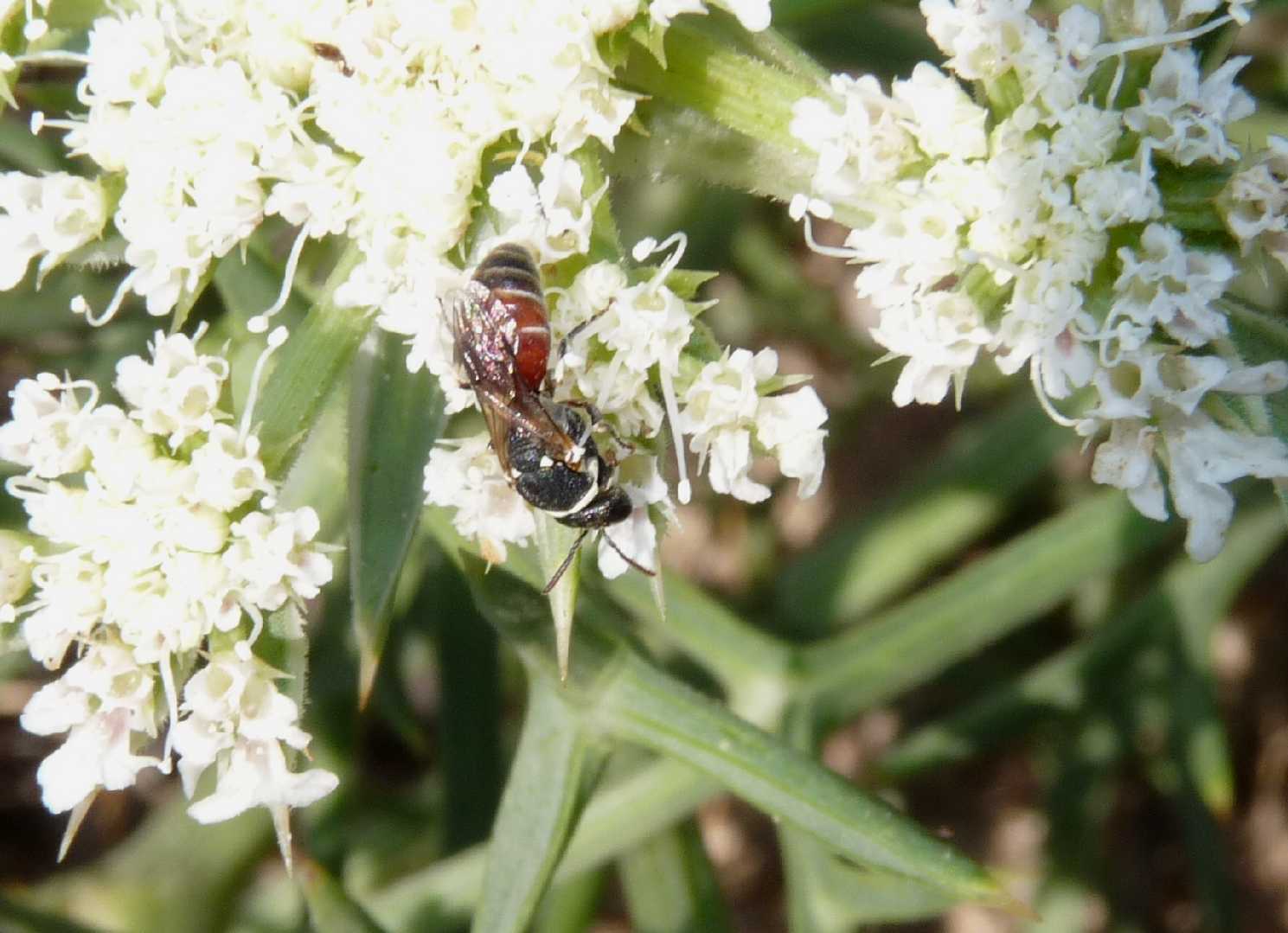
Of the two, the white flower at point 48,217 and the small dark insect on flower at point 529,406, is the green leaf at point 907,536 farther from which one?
the white flower at point 48,217

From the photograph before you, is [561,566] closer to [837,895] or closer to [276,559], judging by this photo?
[276,559]

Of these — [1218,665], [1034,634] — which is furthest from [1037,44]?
[1218,665]

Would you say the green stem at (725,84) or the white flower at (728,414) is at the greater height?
the green stem at (725,84)

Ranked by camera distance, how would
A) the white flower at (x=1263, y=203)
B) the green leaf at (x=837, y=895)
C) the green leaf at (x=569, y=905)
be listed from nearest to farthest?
the white flower at (x=1263, y=203)
the green leaf at (x=837, y=895)
the green leaf at (x=569, y=905)

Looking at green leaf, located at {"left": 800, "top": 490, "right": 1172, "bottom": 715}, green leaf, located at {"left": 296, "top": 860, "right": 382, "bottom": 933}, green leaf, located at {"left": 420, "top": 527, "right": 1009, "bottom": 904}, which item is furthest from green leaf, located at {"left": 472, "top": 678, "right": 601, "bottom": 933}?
green leaf, located at {"left": 800, "top": 490, "right": 1172, "bottom": 715}

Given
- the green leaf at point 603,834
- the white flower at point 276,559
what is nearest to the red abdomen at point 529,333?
the white flower at point 276,559

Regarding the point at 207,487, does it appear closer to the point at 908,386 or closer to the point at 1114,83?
the point at 908,386

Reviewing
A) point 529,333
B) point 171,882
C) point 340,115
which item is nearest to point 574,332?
point 529,333

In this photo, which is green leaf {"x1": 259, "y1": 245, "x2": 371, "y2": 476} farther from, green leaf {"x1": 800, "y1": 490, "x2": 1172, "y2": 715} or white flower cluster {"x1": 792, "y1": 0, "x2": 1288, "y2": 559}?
green leaf {"x1": 800, "y1": 490, "x2": 1172, "y2": 715}
